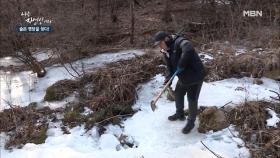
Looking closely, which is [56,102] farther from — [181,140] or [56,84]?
[181,140]

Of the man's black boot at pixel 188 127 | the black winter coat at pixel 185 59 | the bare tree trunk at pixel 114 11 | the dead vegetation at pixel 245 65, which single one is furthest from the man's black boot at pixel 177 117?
the bare tree trunk at pixel 114 11

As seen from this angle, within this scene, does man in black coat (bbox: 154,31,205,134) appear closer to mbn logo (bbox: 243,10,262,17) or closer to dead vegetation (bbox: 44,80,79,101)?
dead vegetation (bbox: 44,80,79,101)

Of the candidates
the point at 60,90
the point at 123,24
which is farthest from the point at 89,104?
the point at 123,24

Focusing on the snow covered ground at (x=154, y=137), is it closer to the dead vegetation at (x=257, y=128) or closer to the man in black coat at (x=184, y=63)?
the dead vegetation at (x=257, y=128)

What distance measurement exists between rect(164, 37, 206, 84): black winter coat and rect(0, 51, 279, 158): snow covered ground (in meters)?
0.92

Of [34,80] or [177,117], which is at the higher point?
[34,80]

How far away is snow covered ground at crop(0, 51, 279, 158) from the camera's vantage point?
6.15 meters

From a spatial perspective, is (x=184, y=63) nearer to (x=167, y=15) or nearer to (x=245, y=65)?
(x=245, y=65)

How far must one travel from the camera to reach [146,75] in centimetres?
823

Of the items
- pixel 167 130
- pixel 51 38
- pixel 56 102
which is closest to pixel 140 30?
pixel 51 38

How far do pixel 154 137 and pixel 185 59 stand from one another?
1.37m

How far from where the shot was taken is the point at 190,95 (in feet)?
20.4

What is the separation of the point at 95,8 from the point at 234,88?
5.70 metres

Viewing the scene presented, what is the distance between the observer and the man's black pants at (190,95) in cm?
616
